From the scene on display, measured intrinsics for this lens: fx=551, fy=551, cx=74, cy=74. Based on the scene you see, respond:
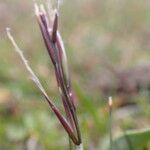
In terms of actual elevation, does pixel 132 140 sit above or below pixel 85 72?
above

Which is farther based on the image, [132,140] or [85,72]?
[85,72]

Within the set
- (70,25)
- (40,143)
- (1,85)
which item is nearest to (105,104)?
(40,143)

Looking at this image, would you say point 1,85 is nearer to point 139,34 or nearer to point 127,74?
point 127,74

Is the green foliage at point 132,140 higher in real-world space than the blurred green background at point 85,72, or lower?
higher

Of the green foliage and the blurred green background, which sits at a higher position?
the green foliage

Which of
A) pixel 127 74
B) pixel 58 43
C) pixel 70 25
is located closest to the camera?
pixel 58 43

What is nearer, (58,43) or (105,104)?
(58,43)

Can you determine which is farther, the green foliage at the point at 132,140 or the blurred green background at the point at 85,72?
the blurred green background at the point at 85,72

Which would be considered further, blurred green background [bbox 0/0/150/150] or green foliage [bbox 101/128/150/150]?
blurred green background [bbox 0/0/150/150]
